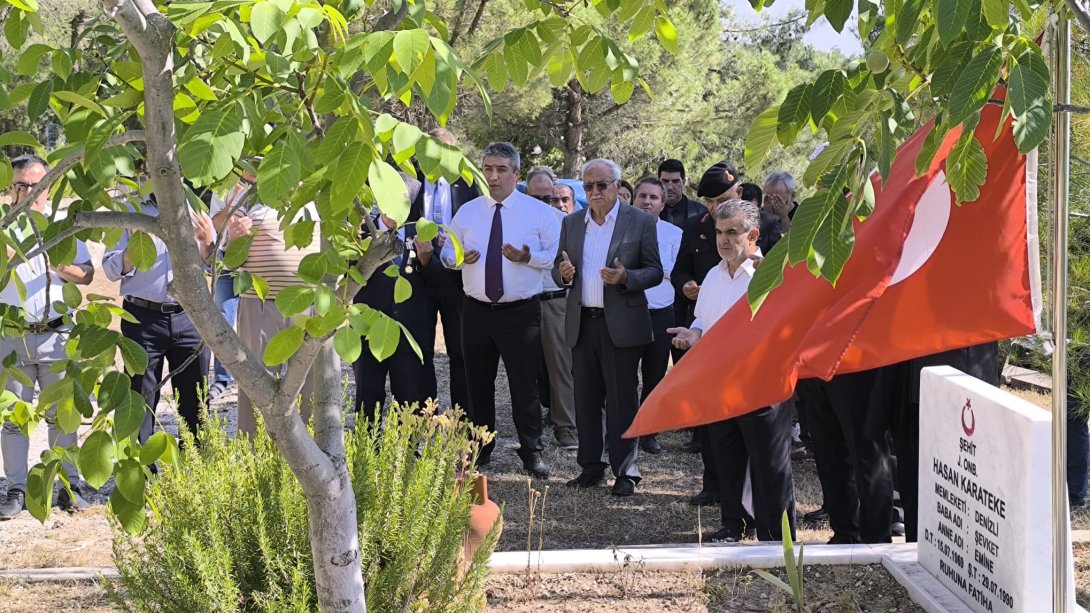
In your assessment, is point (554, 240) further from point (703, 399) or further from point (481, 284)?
point (703, 399)

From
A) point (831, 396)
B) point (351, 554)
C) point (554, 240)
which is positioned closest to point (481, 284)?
point (554, 240)

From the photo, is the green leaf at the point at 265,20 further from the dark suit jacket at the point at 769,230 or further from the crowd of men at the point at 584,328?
the dark suit jacket at the point at 769,230

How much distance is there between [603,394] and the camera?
23.5 ft

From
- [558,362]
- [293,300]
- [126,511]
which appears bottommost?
[558,362]

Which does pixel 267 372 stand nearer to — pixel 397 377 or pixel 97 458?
pixel 97 458

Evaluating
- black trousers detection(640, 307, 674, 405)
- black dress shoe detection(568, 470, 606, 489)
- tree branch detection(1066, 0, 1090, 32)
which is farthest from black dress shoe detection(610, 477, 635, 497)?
tree branch detection(1066, 0, 1090, 32)

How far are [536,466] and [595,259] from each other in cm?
150

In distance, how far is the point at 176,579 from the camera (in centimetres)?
340

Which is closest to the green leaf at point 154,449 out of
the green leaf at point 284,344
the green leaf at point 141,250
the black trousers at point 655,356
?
the green leaf at point 284,344

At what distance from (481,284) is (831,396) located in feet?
9.23

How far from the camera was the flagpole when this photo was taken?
3033 millimetres

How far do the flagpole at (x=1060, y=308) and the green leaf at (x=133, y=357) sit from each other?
2.34m

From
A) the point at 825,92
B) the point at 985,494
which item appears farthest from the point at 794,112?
the point at 985,494

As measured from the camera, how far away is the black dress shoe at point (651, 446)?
26.8ft
